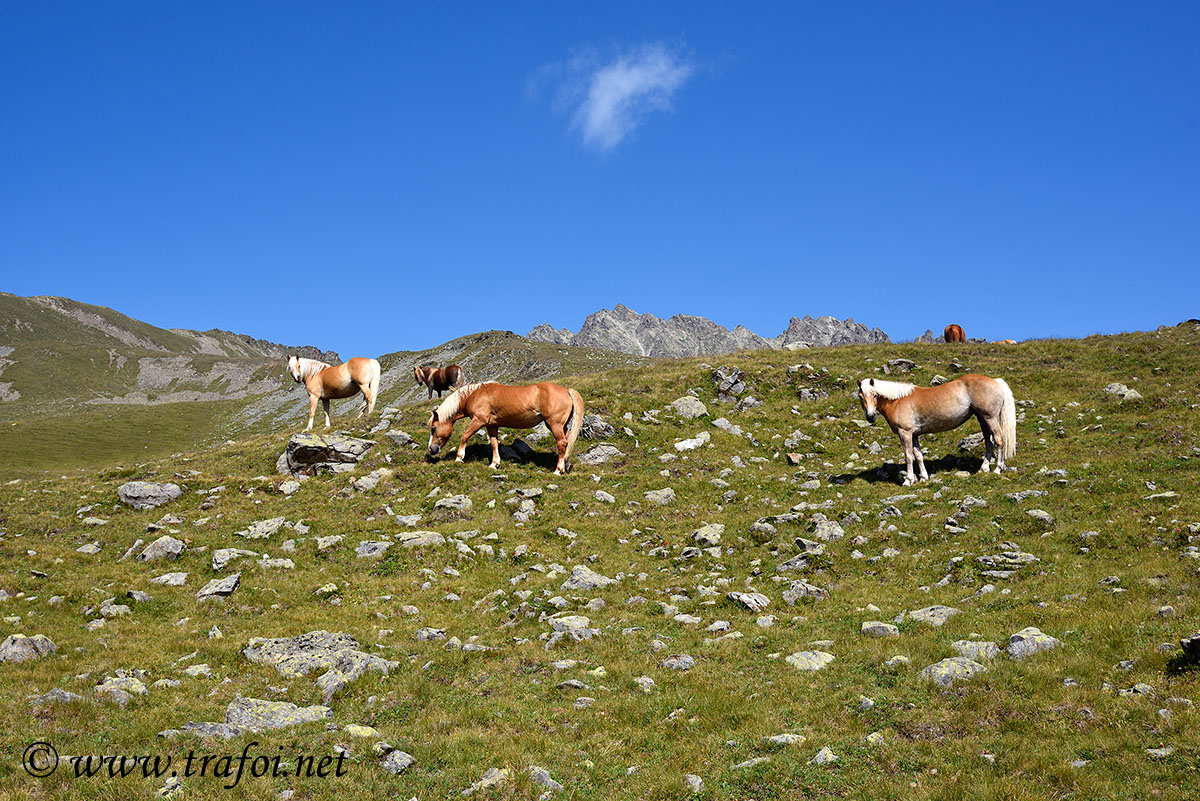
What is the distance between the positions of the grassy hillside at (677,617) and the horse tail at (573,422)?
1.67 m

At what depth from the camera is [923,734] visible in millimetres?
7633

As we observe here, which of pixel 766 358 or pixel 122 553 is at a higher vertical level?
pixel 766 358

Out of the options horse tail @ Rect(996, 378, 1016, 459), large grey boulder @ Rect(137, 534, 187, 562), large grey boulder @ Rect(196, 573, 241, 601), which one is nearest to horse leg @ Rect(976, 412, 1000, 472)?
horse tail @ Rect(996, 378, 1016, 459)

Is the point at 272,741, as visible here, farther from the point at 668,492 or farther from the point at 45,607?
the point at 668,492

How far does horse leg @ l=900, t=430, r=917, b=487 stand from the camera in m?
19.2

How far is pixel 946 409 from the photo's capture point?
20.0 meters

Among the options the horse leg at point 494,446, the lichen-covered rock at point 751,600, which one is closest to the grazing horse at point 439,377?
the horse leg at point 494,446

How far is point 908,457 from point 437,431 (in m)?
15.6

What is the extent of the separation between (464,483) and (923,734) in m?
15.8

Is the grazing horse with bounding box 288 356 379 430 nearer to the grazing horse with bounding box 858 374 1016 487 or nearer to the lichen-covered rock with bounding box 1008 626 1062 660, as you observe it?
the grazing horse with bounding box 858 374 1016 487

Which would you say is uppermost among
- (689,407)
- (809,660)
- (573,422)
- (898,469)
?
(689,407)

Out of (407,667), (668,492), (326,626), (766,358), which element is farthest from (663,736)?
(766,358)

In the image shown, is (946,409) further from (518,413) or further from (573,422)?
(518,413)

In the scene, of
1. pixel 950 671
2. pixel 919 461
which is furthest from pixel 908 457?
pixel 950 671
